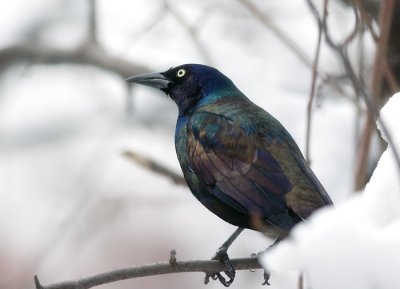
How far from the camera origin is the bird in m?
3.10

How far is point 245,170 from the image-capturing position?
10.9 ft

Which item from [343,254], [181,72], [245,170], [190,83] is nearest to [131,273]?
[245,170]

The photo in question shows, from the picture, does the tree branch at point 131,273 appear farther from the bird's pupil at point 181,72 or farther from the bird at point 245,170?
the bird's pupil at point 181,72

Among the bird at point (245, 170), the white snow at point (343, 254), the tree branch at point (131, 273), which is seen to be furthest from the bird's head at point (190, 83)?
the white snow at point (343, 254)

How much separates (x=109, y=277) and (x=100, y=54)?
380 centimetres

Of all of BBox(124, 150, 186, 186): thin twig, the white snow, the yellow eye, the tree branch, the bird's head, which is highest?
the yellow eye

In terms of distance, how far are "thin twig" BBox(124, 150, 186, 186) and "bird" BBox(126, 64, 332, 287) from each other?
595 mm

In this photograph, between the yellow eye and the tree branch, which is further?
the yellow eye

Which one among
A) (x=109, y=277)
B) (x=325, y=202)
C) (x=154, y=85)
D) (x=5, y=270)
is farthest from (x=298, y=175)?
(x=5, y=270)

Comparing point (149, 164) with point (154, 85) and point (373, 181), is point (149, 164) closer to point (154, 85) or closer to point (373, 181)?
point (154, 85)

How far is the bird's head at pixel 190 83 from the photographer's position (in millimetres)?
→ 4223

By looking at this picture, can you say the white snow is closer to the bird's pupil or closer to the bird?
the bird

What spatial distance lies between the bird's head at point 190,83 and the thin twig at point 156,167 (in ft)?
1.27

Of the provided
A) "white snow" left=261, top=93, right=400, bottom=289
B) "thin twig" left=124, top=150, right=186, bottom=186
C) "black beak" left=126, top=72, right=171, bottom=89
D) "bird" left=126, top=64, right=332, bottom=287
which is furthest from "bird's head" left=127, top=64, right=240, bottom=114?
"white snow" left=261, top=93, right=400, bottom=289
